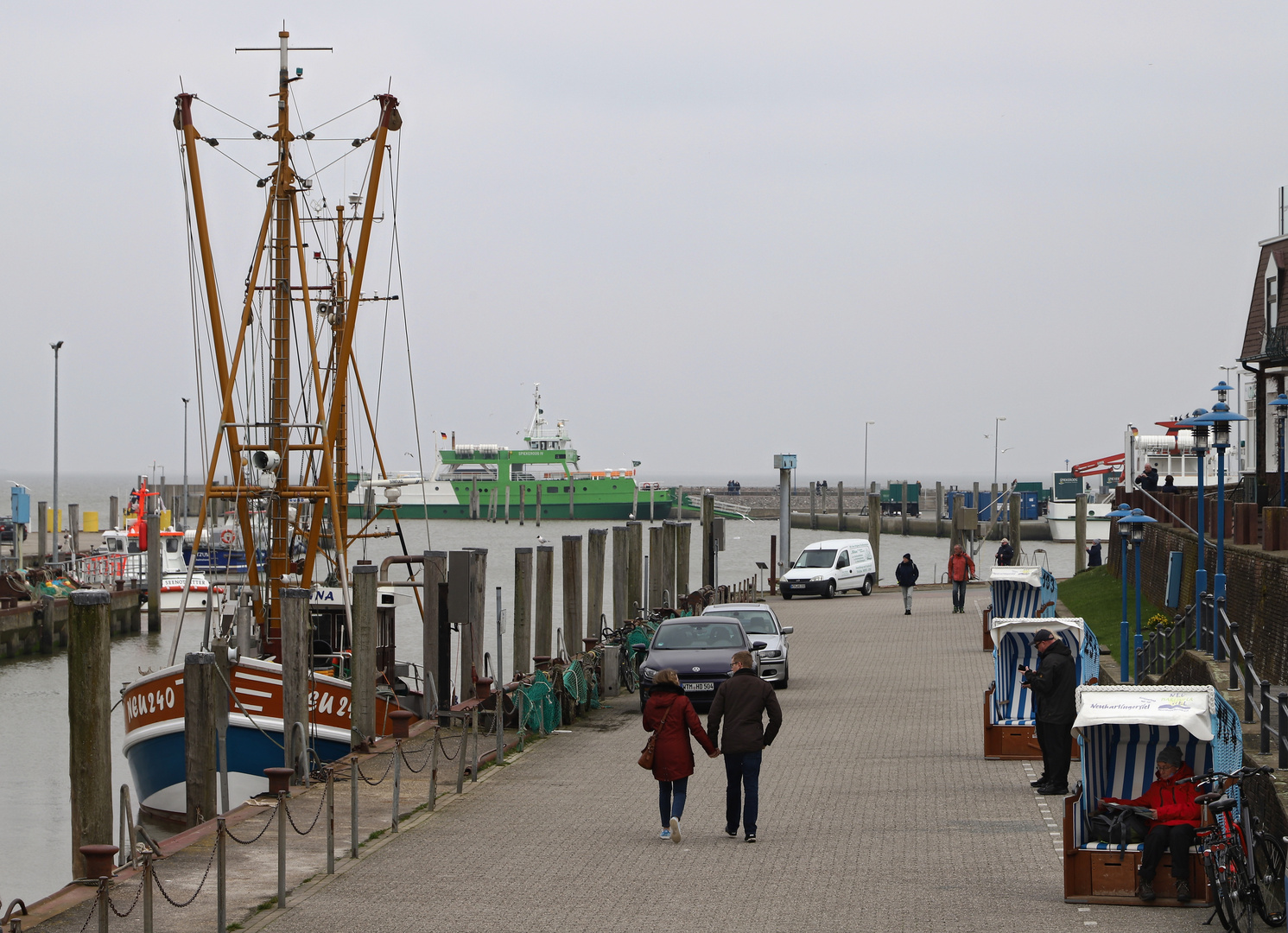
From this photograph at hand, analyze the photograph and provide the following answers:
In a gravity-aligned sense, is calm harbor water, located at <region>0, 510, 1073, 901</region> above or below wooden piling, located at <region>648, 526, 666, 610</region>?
below

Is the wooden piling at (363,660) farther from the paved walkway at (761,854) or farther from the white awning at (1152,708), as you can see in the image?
the white awning at (1152,708)

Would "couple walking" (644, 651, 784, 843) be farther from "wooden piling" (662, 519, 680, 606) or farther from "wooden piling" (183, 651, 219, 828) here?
"wooden piling" (662, 519, 680, 606)

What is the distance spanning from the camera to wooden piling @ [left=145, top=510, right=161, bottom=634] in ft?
159

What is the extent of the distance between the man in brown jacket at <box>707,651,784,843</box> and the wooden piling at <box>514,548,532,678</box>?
33.2ft

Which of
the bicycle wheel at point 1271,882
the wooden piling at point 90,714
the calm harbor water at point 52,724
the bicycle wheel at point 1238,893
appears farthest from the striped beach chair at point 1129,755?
the calm harbor water at point 52,724

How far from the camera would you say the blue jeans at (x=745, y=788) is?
40.5 feet

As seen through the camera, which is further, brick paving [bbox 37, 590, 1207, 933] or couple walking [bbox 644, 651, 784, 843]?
couple walking [bbox 644, 651, 784, 843]

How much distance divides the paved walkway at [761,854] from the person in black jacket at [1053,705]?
0.28m

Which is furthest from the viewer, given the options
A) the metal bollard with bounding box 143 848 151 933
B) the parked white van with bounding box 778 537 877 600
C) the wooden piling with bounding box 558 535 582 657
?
the parked white van with bounding box 778 537 877 600

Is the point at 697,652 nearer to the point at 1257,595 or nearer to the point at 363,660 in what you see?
the point at 363,660

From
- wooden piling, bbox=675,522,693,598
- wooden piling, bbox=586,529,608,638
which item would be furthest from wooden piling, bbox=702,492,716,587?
wooden piling, bbox=586,529,608,638

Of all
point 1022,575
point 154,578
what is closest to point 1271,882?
point 1022,575

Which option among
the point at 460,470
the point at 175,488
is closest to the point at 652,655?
the point at 460,470

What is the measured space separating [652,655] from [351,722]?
5.26m
